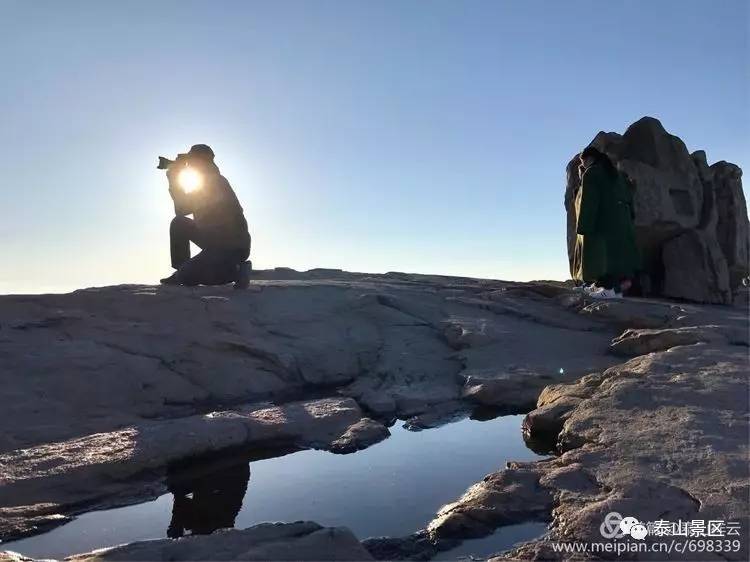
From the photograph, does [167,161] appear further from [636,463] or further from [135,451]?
[636,463]

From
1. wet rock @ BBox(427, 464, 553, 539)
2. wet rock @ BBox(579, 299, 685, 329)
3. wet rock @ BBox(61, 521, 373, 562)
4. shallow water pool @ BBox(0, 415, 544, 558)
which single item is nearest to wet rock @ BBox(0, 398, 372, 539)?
shallow water pool @ BBox(0, 415, 544, 558)

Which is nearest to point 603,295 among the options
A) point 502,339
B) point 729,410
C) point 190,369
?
point 502,339

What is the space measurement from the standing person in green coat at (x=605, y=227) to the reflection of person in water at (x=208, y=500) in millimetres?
5480

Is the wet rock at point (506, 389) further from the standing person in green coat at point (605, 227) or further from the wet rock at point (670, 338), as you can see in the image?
the standing person in green coat at point (605, 227)

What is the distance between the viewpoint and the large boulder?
8945mm

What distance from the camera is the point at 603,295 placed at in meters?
7.14

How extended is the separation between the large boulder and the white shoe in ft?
5.72

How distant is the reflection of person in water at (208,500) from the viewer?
257 centimetres

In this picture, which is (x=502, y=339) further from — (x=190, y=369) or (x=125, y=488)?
(x=125, y=488)

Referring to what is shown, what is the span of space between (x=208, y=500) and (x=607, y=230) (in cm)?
621

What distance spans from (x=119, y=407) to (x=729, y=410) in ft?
11.2

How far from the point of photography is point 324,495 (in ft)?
9.51

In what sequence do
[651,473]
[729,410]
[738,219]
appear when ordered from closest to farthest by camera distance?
[651,473] → [729,410] → [738,219]

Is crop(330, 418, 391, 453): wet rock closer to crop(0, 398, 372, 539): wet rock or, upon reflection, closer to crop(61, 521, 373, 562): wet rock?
crop(0, 398, 372, 539): wet rock
